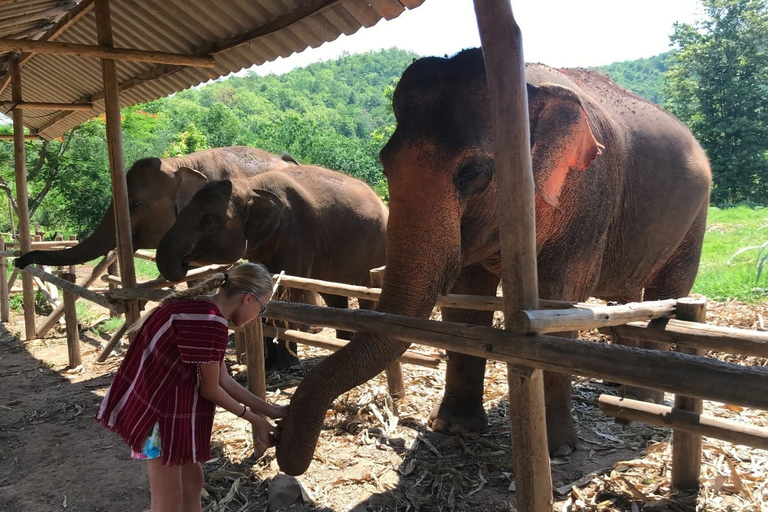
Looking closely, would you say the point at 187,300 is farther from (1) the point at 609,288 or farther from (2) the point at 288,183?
(2) the point at 288,183

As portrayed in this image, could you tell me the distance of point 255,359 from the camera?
4332 mm

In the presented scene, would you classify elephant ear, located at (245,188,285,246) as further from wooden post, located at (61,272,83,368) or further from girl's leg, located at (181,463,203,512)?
girl's leg, located at (181,463,203,512)

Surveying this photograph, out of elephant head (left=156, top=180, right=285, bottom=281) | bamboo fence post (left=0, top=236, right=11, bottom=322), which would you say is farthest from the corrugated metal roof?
bamboo fence post (left=0, top=236, right=11, bottom=322)

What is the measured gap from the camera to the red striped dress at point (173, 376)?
2359 mm

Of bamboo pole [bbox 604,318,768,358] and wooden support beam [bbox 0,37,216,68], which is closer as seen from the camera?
bamboo pole [bbox 604,318,768,358]

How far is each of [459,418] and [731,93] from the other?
30.4 meters

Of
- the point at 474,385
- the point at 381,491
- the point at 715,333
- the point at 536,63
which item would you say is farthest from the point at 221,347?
the point at 536,63

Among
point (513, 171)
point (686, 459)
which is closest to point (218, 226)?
point (513, 171)

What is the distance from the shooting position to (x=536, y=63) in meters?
4.17

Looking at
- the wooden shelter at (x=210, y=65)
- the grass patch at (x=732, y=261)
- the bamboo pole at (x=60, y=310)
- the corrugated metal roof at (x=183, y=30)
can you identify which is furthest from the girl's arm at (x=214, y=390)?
the grass patch at (x=732, y=261)

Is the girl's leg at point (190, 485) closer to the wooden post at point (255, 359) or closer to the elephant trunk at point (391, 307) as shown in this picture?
the elephant trunk at point (391, 307)

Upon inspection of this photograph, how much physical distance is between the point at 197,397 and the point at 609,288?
3.61 metres

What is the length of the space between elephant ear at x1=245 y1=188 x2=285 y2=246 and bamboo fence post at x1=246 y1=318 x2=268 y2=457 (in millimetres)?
2205

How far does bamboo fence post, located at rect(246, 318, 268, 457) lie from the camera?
4211mm
